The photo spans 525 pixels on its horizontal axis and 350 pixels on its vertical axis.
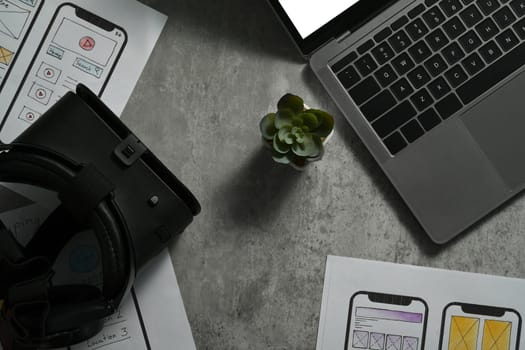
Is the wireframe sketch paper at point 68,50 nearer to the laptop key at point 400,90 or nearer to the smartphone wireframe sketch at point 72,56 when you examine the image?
the smartphone wireframe sketch at point 72,56

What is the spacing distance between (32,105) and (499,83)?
503mm

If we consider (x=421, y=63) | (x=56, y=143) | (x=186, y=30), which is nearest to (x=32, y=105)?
(x=56, y=143)

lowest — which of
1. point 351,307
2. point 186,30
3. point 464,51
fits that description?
point 351,307

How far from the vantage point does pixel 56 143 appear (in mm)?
633

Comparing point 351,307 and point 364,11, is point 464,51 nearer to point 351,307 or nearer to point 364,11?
point 364,11

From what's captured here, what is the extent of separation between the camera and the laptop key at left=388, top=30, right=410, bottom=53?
2.18 ft

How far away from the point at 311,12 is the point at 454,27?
0.15 m

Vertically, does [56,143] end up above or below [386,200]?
above

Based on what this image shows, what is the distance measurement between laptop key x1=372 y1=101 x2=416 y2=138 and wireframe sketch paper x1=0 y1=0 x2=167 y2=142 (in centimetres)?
27

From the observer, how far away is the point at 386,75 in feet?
2.17

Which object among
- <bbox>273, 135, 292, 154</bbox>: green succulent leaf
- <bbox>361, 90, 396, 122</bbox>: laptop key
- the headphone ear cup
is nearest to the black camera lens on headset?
the headphone ear cup

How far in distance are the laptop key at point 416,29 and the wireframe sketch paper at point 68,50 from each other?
0.88 ft

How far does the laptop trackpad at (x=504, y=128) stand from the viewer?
2.18ft

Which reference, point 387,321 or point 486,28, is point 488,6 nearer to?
point 486,28
